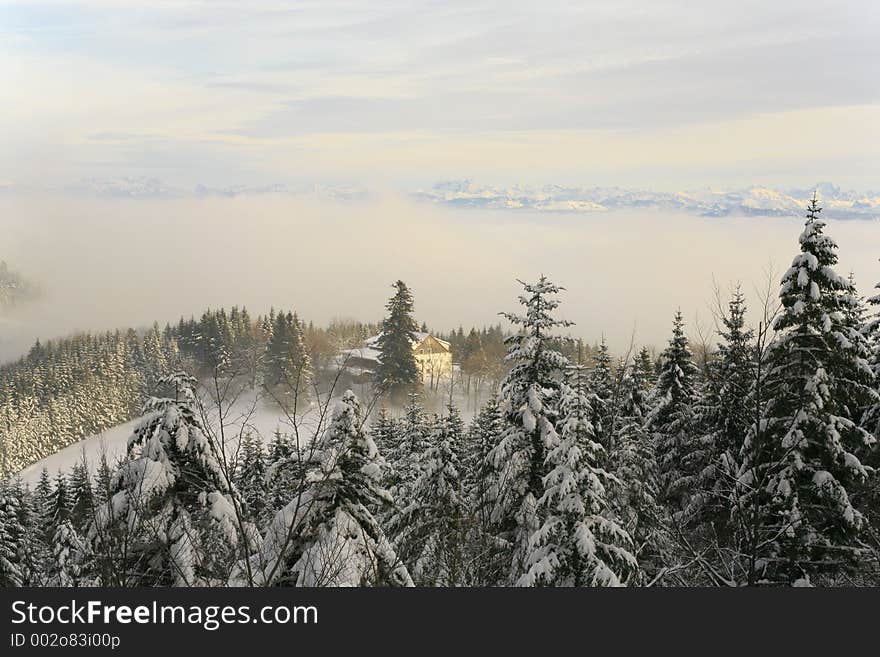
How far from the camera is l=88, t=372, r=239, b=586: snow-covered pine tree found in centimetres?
1049

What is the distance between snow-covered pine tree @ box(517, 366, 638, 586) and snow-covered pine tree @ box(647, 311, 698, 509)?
37.1 ft

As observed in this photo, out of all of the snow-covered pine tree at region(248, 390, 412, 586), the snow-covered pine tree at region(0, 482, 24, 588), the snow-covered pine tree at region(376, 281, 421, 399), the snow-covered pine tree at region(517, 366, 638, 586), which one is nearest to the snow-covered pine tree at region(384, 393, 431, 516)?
the snow-covered pine tree at region(517, 366, 638, 586)

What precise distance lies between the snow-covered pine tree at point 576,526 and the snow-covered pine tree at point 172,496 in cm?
608

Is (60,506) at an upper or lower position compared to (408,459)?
lower

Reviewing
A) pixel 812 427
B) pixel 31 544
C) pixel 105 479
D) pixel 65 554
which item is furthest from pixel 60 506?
pixel 812 427

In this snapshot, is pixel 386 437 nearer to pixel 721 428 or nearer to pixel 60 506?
pixel 60 506

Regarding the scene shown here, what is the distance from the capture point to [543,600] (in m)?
8.16

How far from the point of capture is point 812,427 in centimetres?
1527

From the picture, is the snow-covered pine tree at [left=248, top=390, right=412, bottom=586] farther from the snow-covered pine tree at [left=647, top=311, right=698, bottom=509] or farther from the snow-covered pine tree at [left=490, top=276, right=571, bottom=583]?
the snow-covered pine tree at [left=647, top=311, right=698, bottom=509]

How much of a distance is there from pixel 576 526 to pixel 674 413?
43.9 feet

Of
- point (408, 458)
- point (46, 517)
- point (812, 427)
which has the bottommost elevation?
point (46, 517)

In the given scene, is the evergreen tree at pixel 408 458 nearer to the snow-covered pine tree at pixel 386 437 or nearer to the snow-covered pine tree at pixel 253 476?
the snow-covered pine tree at pixel 386 437

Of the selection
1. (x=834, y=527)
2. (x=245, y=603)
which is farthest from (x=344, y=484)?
(x=834, y=527)

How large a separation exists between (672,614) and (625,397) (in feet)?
58.7
